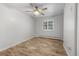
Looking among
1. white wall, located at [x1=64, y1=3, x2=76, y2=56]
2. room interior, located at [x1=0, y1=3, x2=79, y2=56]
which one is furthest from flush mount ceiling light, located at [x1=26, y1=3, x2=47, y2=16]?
white wall, located at [x1=64, y1=3, x2=76, y2=56]

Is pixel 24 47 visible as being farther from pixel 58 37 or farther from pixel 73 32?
pixel 73 32

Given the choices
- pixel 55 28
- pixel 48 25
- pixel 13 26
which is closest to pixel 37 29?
pixel 48 25

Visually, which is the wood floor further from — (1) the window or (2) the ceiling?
(2) the ceiling

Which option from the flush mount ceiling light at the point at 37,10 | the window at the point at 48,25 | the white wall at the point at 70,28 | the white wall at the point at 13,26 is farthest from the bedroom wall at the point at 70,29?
the white wall at the point at 13,26

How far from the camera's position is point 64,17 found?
1532mm

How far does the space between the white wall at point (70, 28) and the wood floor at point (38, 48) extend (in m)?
0.10

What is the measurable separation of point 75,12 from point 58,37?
0.47 m

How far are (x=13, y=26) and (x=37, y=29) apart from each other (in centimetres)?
40

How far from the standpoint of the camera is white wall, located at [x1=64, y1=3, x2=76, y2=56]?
4.79ft

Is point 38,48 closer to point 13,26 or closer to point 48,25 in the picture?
point 48,25

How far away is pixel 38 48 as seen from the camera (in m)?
1.61

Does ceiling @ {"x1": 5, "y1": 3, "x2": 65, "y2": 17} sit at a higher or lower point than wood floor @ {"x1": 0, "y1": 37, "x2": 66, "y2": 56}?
higher

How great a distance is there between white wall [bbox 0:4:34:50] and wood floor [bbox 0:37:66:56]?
0.10 metres

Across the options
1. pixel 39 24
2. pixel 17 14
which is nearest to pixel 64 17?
pixel 39 24
